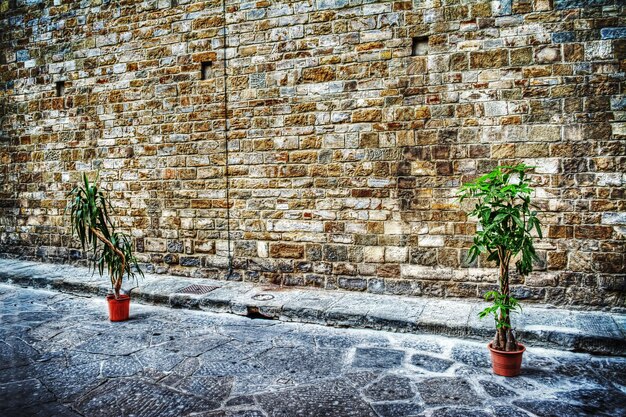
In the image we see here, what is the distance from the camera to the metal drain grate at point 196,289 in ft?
16.7

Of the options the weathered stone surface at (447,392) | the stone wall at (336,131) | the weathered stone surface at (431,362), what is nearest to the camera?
the weathered stone surface at (447,392)

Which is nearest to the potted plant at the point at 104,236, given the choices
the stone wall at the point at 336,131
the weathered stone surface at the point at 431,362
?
the stone wall at the point at 336,131

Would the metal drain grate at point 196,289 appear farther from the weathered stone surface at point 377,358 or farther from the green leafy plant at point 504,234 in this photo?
the green leafy plant at point 504,234

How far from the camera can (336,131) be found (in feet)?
16.9

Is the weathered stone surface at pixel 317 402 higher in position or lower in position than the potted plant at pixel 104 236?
lower

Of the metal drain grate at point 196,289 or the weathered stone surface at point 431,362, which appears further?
the metal drain grate at point 196,289

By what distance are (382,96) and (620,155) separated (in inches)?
96.1

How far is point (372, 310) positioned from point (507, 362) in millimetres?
1466

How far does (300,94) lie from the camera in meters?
5.30

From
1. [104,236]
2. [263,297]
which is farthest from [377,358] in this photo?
[104,236]

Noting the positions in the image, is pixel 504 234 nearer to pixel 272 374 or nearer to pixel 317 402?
pixel 317 402

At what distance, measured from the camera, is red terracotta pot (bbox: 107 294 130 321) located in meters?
4.43

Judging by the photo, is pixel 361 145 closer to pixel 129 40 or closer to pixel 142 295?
pixel 142 295

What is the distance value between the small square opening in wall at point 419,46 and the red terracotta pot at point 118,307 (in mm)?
4092
